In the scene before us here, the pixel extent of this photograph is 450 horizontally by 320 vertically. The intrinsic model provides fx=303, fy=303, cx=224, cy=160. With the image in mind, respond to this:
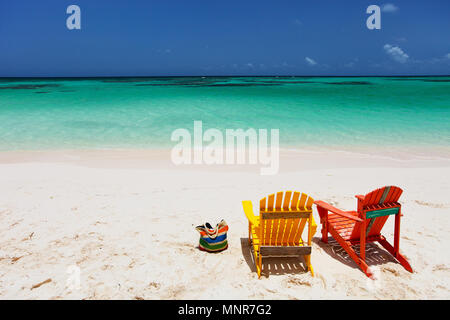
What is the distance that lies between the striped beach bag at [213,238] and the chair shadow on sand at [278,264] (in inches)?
15.1

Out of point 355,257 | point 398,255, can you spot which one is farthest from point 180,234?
point 398,255

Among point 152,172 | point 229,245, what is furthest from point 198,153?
point 229,245

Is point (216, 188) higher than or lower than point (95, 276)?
higher

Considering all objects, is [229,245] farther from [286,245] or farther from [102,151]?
[102,151]

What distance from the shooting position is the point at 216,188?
284 inches

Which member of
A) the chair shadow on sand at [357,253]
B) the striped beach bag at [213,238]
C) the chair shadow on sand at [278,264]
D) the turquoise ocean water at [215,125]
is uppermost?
the turquoise ocean water at [215,125]

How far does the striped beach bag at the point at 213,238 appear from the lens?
443 cm

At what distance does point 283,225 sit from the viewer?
4078 mm

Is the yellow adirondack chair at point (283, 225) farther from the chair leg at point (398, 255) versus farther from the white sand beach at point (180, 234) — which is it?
the chair leg at point (398, 255)

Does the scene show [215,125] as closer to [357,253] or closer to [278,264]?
[357,253]

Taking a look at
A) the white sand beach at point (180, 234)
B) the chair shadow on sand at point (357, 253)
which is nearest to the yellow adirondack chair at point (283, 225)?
the white sand beach at point (180, 234)

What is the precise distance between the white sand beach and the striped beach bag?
0.11m
